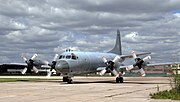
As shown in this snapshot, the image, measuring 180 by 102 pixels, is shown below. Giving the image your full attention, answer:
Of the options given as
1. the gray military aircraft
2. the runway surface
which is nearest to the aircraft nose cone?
the gray military aircraft

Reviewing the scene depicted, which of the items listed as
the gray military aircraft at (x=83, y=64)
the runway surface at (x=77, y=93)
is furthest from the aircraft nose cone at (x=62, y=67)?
the runway surface at (x=77, y=93)

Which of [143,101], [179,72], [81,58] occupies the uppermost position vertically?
[81,58]

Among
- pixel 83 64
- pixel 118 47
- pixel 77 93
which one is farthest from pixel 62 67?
pixel 118 47

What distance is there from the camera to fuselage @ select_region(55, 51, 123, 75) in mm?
35969

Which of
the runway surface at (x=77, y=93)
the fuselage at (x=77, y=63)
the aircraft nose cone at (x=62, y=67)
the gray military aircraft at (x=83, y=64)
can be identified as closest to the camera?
the runway surface at (x=77, y=93)

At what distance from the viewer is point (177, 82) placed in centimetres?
1881

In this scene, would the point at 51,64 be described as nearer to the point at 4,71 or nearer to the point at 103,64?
the point at 103,64

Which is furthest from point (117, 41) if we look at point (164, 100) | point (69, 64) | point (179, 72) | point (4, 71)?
point (4, 71)

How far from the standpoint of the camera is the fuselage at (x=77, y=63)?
35969 mm

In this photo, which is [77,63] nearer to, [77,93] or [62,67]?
[62,67]

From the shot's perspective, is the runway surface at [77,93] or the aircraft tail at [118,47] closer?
the runway surface at [77,93]

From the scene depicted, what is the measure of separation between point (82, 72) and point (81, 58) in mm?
1961

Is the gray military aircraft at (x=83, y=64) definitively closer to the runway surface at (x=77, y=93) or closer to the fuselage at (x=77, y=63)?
the fuselage at (x=77, y=63)

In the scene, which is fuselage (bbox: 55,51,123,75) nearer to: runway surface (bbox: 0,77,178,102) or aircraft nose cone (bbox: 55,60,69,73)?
aircraft nose cone (bbox: 55,60,69,73)
